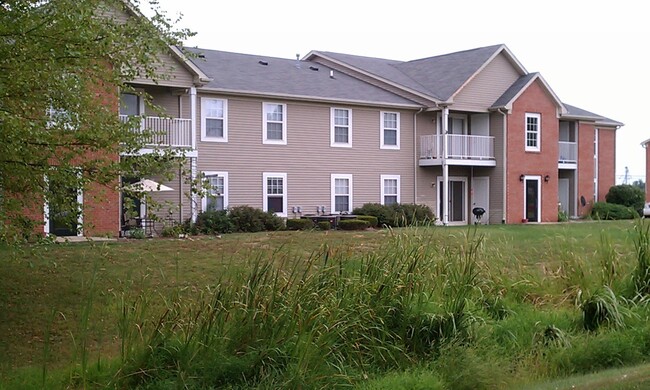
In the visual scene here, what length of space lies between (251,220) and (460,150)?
37.6ft

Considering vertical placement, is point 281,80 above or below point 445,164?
above

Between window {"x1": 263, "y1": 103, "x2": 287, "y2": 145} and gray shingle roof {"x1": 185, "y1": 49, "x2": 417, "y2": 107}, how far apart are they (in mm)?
673

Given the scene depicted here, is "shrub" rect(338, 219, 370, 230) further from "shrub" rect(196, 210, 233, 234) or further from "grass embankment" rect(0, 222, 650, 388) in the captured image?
"grass embankment" rect(0, 222, 650, 388)

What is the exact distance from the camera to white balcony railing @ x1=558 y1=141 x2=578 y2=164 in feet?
128

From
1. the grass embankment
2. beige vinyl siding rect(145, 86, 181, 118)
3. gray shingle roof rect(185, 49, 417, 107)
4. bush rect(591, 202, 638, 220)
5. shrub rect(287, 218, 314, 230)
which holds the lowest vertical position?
the grass embankment

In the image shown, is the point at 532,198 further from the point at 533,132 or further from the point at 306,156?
the point at 306,156

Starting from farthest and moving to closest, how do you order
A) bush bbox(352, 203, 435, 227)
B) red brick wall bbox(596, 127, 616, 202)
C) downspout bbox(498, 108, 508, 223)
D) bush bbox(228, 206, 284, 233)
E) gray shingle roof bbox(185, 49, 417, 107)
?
red brick wall bbox(596, 127, 616, 202)
downspout bbox(498, 108, 508, 223)
bush bbox(352, 203, 435, 227)
gray shingle roof bbox(185, 49, 417, 107)
bush bbox(228, 206, 284, 233)

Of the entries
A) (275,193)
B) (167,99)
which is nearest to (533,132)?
(275,193)

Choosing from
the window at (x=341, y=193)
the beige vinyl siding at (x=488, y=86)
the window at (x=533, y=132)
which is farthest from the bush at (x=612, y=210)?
the window at (x=341, y=193)

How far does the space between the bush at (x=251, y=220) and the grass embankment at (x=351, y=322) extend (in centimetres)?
1122

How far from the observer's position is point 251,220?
26.3m

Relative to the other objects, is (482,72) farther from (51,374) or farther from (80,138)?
(51,374)

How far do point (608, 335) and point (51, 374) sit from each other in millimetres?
7400

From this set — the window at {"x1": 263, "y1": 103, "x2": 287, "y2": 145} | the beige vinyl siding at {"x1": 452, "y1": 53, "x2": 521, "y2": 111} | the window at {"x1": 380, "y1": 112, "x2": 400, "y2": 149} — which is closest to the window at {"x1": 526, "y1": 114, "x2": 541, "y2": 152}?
the beige vinyl siding at {"x1": 452, "y1": 53, "x2": 521, "y2": 111}
